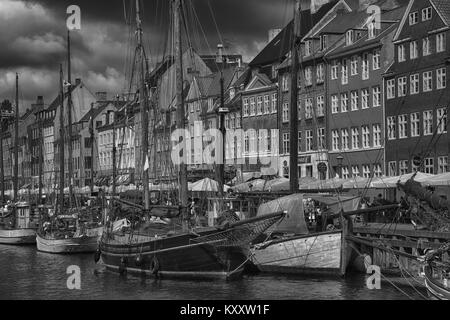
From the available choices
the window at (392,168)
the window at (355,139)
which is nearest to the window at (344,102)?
the window at (355,139)

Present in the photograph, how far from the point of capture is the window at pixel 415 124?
69438mm

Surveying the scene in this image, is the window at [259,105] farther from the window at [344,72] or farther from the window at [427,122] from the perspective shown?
the window at [427,122]

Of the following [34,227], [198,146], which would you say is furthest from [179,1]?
[198,146]

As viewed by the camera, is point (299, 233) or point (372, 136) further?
point (372, 136)

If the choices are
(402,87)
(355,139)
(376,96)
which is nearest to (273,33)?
(355,139)

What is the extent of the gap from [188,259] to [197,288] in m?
Answer: 2.54

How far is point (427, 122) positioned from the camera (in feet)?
223

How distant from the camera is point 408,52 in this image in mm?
70250

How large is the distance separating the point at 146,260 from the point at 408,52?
36.0 meters

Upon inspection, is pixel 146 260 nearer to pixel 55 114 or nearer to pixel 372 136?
pixel 372 136

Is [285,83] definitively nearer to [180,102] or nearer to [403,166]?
[403,166]

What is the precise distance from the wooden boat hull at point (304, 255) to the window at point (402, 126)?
31.2m

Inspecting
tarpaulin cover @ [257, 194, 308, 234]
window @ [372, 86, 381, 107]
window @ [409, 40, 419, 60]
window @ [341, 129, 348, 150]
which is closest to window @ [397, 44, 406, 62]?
window @ [409, 40, 419, 60]
